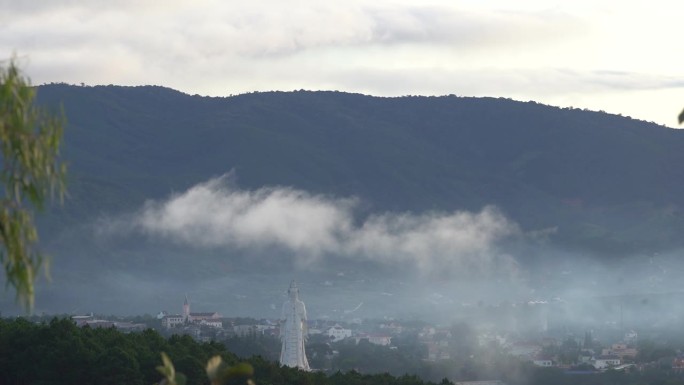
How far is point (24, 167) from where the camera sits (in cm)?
1472

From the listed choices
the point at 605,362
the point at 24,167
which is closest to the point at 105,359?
the point at 24,167

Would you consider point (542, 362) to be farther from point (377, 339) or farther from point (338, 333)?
point (338, 333)

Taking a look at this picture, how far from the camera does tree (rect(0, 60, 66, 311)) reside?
48.0ft

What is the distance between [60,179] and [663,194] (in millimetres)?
177730

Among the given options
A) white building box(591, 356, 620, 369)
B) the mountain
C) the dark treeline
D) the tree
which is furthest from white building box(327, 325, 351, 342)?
the tree

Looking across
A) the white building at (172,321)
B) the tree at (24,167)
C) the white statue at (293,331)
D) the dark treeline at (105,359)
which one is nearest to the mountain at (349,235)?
the white building at (172,321)

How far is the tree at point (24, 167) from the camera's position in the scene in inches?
576

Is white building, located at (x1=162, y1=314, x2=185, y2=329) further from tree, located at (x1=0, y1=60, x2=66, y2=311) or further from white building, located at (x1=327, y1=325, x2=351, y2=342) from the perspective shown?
tree, located at (x1=0, y1=60, x2=66, y2=311)

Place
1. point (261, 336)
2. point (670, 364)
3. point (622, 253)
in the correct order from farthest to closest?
point (622, 253), point (261, 336), point (670, 364)

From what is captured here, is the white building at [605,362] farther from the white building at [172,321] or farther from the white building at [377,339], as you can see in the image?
the white building at [172,321]

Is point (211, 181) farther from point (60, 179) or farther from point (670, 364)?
point (60, 179)

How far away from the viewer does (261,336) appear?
10119cm

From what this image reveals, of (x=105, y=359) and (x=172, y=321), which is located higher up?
(x=172, y=321)

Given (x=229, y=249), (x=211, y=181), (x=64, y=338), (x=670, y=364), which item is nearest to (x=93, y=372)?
(x=64, y=338)
